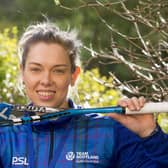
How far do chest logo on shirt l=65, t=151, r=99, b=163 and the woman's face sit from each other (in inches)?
9.9

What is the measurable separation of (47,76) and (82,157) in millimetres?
409

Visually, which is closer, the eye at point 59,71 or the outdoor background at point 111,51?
the eye at point 59,71

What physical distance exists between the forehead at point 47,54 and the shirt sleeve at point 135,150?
0.42 metres

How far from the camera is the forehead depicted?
366 centimetres

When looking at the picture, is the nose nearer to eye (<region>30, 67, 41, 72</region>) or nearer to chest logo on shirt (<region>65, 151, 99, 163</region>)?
eye (<region>30, 67, 41, 72</region>)

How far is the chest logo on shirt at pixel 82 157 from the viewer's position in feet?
11.5

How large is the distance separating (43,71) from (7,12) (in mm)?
13449

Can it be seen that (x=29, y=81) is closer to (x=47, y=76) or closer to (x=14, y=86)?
(x=47, y=76)

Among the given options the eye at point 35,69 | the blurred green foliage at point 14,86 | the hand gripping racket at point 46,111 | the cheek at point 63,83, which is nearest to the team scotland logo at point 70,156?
the hand gripping racket at point 46,111

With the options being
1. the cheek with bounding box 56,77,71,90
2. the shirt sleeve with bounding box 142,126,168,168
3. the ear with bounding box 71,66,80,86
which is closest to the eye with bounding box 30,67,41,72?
the cheek with bounding box 56,77,71,90

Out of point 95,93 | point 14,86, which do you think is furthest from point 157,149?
point 95,93

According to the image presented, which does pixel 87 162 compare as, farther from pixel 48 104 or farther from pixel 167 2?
pixel 167 2

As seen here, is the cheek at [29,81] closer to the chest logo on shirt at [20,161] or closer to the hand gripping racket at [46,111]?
the hand gripping racket at [46,111]

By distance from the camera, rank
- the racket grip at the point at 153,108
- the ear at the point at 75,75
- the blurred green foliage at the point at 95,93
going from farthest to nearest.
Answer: the blurred green foliage at the point at 95,93 → the ear at the point at 75,75 → the racket grip at the point at 153,108
